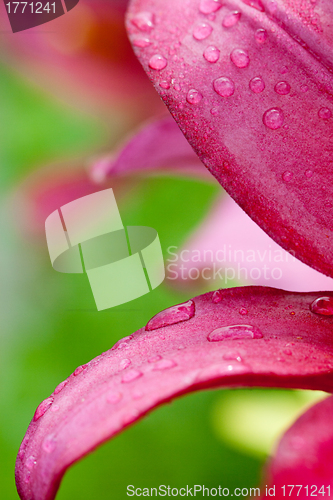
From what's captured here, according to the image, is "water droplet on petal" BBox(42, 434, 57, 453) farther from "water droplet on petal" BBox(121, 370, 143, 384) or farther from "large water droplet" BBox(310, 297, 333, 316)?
"large water droplet" BBox(310, 297, 333, 316)

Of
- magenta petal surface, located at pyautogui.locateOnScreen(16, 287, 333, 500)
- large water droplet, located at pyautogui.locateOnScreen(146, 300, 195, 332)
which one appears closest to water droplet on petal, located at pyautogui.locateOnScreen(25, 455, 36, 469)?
magenta petal surface, located at pyautogui.locateOnScreen(16, 287, 333, 500)

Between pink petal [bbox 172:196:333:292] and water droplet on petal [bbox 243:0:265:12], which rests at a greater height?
water droplet on petal [bbox 243:0:265:12]

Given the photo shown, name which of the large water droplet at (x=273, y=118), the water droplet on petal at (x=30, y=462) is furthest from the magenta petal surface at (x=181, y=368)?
the large water droplet at (x=273, y=118)

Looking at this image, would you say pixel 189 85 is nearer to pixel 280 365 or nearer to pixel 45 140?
pixel 280 365

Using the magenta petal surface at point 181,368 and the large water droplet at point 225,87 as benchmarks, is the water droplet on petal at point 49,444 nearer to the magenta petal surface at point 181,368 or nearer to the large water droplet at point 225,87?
the magenta petal surface at point 181,368

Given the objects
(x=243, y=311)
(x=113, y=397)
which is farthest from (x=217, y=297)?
(x=113, y=397)

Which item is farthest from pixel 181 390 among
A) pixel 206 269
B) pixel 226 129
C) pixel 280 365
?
pixel 206 269
